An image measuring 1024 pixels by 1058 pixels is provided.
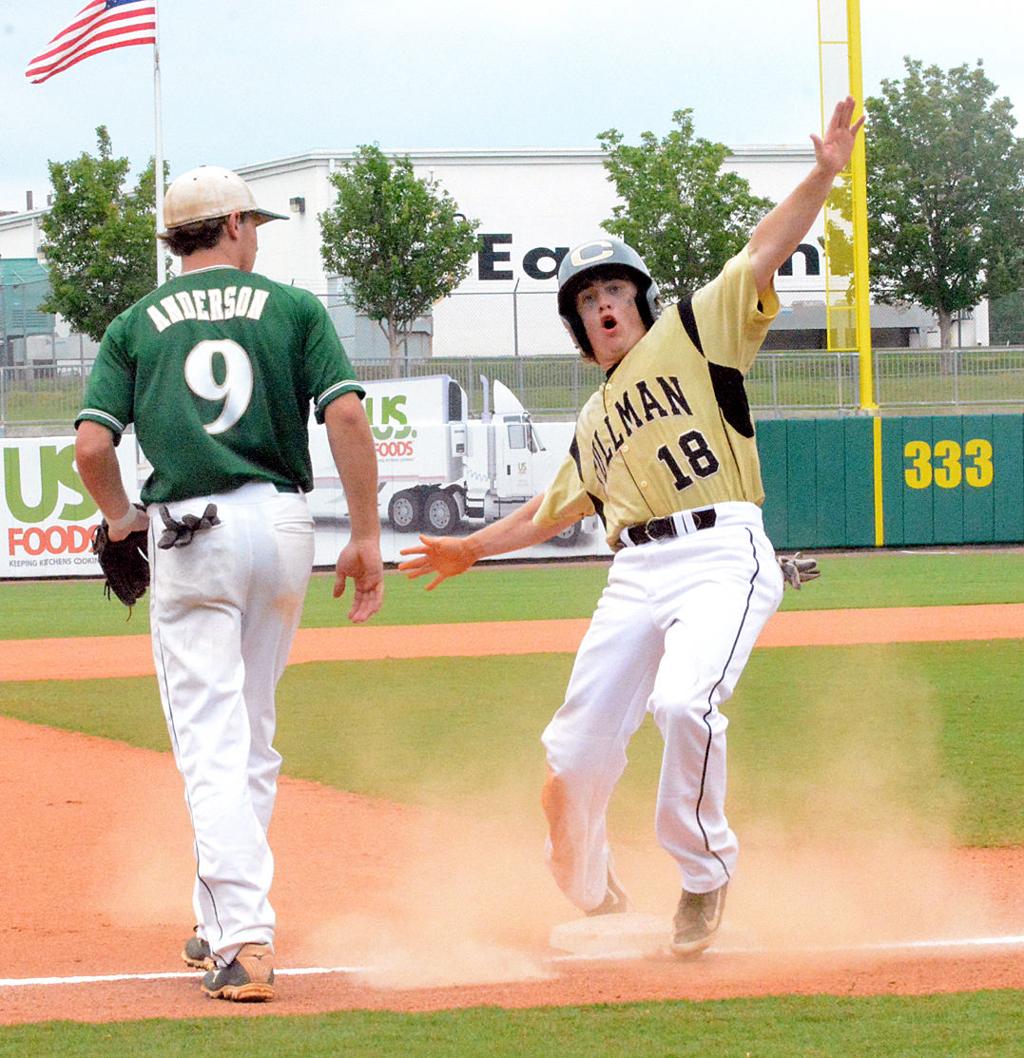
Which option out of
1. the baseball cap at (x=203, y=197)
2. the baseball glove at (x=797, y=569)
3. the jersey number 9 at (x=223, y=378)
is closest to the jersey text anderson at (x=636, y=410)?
the baseball glove at (x=797, y=569)

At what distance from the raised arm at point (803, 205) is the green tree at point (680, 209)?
31.0 meters

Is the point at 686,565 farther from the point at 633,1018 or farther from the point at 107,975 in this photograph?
the point at 107,975

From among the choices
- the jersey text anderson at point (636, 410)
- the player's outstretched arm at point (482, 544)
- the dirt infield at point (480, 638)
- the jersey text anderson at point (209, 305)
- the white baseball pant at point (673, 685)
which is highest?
the jersey text anderson at point (209, 305)

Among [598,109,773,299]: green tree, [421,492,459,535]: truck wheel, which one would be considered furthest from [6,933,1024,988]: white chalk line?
[598,109,773,299]: green tree

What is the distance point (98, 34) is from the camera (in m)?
22.5

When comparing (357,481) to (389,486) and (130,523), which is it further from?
(389,486)

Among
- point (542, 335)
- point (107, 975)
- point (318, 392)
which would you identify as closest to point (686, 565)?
point (318, 392)

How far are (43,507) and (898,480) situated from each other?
11948mm

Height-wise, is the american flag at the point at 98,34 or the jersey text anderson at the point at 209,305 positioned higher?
the american flag at the point at 98,34

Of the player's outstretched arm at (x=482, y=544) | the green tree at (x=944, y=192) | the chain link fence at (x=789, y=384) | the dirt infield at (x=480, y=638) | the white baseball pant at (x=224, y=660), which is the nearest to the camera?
the white baseball pant at (x=224, y=660)

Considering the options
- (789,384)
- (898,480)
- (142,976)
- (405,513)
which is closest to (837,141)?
(142,976)

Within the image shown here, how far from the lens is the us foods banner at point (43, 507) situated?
21.6 m

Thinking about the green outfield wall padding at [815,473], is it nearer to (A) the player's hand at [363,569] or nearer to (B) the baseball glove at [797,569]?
(B) the baseball glove at [797,569]

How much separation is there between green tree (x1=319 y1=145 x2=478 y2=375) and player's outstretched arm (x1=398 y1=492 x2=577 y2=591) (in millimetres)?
28224
